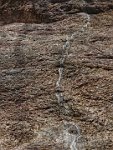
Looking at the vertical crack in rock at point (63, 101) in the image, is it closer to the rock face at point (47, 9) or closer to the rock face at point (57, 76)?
the rock face at point (57, 76)

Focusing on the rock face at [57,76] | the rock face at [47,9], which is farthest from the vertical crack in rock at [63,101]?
the rock face at [47,9]

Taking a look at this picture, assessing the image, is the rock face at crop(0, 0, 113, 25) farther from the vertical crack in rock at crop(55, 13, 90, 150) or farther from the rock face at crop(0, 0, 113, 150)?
the vertical crack in rock at crop(55, 13, 90, 150)

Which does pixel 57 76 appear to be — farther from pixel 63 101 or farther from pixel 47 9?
pixel 47 9

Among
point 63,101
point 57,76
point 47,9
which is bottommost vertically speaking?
point 63,101

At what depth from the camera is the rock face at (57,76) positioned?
885cm

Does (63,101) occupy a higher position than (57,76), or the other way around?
(57,76)

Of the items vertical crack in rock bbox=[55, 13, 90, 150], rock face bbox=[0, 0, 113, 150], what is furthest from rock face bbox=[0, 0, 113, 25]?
vertical crack in rock bbox=[55, 13, 90, 150]

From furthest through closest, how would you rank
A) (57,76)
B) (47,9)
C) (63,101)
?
1. (47,9)
2. (57,76)
3. (63,101)

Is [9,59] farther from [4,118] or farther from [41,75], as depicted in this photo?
[4,118]

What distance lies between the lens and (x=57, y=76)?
10117mm

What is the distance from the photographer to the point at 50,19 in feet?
40.5

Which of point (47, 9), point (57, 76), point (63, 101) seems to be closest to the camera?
point (63, 101)

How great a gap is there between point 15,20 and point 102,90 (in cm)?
454

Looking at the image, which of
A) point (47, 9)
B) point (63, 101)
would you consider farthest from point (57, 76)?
point (47, 9)
